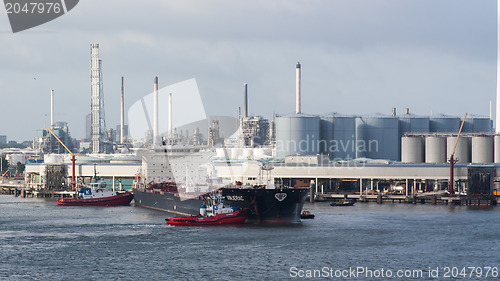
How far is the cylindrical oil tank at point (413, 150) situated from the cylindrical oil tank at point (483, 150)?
8.17 m

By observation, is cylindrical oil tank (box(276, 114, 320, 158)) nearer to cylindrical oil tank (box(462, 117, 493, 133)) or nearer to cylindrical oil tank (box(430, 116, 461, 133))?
cylindrical oil tank (box(430, 116, 461, 133))

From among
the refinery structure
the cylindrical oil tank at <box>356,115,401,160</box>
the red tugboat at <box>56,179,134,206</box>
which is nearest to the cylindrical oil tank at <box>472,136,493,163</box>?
the refinery structure

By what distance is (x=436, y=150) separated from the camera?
109 meters

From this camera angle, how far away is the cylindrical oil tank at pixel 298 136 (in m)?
117

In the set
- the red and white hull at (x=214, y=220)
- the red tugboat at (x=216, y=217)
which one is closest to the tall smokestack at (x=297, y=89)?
the red tugboat at (x=216, y=217)

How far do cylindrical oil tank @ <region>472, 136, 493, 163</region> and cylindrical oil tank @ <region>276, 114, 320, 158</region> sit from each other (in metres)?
24.2

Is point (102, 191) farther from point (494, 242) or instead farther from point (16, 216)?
point (494, 242)

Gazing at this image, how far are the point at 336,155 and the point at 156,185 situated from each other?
4066cm

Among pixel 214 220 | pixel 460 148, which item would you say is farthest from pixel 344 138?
pixel 214 220

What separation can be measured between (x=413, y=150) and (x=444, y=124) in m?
14.1

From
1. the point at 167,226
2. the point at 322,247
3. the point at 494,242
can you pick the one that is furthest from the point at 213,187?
the point at 494,242

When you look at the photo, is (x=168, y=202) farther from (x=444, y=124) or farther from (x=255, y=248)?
(x=444, y=124)

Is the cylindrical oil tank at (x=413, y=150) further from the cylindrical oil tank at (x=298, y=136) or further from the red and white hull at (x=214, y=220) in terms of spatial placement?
the red and white hull at (x=214, y=220)

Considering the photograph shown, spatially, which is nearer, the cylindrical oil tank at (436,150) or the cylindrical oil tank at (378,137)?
the cylindrical oil tank at (436,150)
